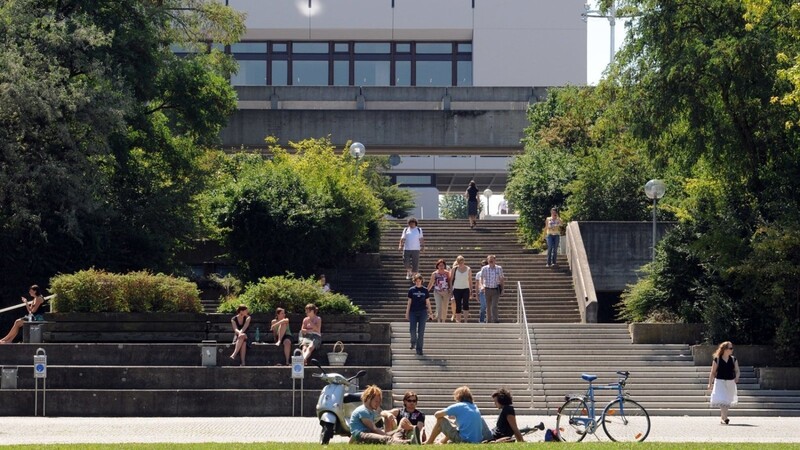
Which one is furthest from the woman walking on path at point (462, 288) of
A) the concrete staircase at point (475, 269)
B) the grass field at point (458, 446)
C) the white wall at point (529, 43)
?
the white wall at point (529, 43)

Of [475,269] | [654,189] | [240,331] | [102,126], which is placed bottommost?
[240,331]

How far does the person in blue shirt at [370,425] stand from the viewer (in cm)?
1894

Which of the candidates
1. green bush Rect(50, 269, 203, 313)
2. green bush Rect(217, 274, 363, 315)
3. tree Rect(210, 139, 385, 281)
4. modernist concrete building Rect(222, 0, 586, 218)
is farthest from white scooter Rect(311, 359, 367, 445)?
modernist concrete building Rect(222, 0, 586, 218)

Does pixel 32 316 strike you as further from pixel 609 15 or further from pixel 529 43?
pixel 529 43

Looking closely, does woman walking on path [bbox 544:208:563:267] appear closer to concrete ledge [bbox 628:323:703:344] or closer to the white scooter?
concrete ledge [bbox 628:323:703:344]

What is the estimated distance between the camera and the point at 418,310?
2884cm

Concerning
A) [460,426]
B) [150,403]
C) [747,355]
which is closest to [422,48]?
[747,355]

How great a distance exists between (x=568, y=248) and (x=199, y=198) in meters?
8.88

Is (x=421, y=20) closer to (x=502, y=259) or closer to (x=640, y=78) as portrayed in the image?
(x=502, y=259)

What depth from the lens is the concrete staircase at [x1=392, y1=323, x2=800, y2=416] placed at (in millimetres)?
27109

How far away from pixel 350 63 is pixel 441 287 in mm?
38921

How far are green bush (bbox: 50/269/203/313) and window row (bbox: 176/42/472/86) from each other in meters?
40.9

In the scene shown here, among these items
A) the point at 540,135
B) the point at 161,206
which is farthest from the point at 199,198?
the point at 540,135

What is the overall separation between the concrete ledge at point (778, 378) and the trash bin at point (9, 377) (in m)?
13.2
